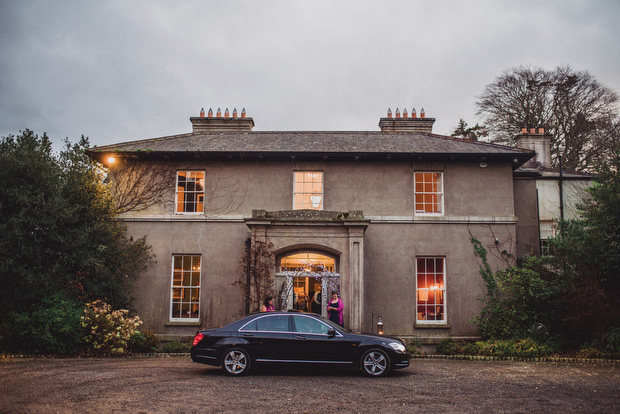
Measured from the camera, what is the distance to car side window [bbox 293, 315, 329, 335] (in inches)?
441

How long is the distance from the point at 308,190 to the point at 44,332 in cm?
891

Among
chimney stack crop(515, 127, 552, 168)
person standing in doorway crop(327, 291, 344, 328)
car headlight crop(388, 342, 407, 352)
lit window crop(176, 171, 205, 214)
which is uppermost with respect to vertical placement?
chimney stack crop(515, 127, 552, 168)

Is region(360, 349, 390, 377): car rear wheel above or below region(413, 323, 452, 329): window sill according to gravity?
below

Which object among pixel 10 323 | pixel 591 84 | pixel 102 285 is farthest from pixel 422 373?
pixel 591 84

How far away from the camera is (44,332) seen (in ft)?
44.7

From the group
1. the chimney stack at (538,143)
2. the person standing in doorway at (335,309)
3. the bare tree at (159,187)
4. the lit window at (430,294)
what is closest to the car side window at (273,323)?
the person standing in doorway at (335,309)

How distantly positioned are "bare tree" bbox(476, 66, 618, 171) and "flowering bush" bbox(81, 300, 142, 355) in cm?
2354

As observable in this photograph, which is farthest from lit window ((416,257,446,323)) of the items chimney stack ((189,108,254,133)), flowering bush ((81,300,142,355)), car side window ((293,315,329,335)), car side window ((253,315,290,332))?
chimney stack ((189,108,254,133))

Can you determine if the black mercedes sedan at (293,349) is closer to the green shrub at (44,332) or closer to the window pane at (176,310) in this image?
the green shrub at (44,332)

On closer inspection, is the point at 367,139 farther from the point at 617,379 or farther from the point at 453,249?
the point at 617,379

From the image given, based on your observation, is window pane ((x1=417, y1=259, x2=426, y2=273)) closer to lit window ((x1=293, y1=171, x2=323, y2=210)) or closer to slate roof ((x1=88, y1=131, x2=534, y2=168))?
slate roof ((x1=88, y1=131, x2=534, y2=168))

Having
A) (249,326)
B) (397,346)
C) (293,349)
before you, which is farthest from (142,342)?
(397,346)

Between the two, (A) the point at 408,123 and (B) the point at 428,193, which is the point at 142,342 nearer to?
(B) the point at 428,193

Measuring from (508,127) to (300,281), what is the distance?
19.2 metres
